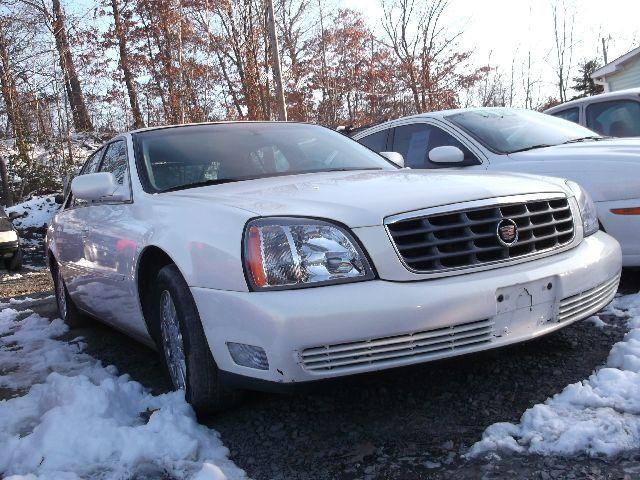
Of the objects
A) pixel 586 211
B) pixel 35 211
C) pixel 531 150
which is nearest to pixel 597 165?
pixel 531 150

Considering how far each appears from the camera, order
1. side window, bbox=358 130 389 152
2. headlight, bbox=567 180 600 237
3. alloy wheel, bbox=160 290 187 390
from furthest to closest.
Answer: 1. side window, bbox=358 130 389 152
2. headlight, bbox=567 180 600 237
3. alloy wheel, bbox=160 290 187 390

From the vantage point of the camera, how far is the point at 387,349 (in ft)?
7.38

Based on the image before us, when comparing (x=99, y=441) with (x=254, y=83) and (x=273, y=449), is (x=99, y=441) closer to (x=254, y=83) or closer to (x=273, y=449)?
(x=273, y=449)

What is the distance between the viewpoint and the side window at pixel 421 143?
5.14 meters

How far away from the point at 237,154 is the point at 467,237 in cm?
169

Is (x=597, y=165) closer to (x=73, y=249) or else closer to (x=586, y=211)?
(x=586, y=211)

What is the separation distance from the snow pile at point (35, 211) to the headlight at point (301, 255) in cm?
1472

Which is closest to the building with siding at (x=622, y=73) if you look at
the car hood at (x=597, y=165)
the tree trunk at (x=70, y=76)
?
the car hood at (x=597, y=165)

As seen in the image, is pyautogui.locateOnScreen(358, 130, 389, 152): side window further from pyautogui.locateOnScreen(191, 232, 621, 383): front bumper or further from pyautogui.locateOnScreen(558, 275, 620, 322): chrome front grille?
pyautogui.locateOnScreen(191, 232, 621, 383): front bumper

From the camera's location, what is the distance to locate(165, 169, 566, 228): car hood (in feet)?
7.88

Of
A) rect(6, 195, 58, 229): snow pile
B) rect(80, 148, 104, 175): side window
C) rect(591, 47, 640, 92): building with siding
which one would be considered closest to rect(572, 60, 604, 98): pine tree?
rect(591, 47, 640, 92): building with siding

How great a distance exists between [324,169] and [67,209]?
7.63 feet

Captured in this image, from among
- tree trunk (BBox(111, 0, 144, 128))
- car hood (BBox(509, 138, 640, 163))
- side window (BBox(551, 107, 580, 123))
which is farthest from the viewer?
tree trunk (BBox(111, 0, 144, 128))

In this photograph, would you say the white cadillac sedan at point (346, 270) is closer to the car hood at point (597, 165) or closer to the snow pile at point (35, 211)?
the car hood at point (597, 165)
